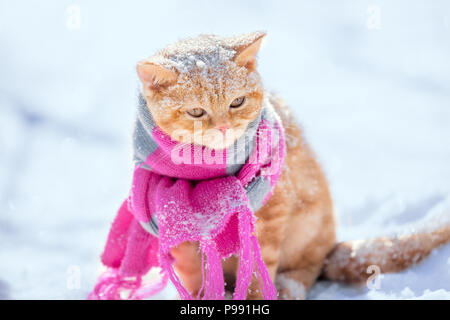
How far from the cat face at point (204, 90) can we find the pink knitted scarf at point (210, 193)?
4cm

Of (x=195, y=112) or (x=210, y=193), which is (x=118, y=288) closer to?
(x=210, y=193)

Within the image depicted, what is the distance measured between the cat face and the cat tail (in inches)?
24.7

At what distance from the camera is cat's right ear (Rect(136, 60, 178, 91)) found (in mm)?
1097

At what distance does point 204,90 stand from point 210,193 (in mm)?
274

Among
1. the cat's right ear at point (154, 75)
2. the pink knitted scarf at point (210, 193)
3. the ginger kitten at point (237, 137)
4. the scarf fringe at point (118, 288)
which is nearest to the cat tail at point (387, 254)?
the ginger kitten at point (237, 137)

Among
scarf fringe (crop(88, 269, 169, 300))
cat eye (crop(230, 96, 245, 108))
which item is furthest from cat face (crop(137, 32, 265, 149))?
scarf fringe (crop(88, 269, 169, 300))

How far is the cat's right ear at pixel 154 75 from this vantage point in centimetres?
110

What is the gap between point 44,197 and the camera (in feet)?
7.14

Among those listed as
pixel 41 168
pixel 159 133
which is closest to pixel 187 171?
pixel 159 133

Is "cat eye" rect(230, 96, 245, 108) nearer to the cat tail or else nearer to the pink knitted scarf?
the pink knitted scarf

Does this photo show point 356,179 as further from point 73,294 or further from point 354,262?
point 73,294

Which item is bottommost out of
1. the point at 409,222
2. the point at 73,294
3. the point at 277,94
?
the point at 73,294

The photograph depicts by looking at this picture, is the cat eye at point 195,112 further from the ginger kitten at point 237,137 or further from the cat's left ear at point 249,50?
the cat's left ear at point 249,50

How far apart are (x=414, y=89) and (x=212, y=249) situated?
6.68 feet
